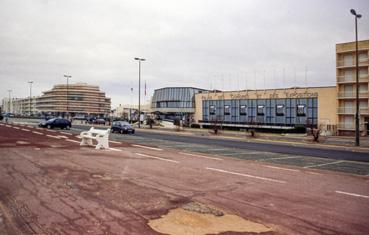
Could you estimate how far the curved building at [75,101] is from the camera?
178 m

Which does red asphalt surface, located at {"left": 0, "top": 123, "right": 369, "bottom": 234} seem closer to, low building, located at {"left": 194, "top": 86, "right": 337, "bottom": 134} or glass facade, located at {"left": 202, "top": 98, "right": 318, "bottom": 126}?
low building, located at {"left": 194, "top": 86, "right": 337, "bottom": 134}

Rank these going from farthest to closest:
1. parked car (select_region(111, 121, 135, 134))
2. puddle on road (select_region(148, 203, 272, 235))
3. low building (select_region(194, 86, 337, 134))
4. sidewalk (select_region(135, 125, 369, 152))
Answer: low building (select_region(194, 86, 337, 134)), parked car (select_region(111, 121, 135, 134)), sidewalk (select_region(135, 125, 369, 152)), puddle on road (select_region(148, 203, 272, 235))

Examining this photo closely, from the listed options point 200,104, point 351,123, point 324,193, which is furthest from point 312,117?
point 324,193

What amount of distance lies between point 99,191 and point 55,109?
185 m

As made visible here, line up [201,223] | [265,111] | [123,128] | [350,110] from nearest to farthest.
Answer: [201,223], [123,128], [350,110], [265,111]

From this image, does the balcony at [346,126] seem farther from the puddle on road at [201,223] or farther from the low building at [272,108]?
the puddle on road at [201,223]

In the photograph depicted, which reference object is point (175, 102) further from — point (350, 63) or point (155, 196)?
point (155, 196)

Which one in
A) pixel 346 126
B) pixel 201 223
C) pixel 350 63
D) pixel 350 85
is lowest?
pixel 201 223

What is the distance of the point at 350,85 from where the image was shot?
50.4m

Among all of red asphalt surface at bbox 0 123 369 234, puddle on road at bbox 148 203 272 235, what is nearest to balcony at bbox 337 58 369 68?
red asphalt surface at bbox 0 123 369 234

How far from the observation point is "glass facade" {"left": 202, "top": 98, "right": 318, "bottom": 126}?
189 feet

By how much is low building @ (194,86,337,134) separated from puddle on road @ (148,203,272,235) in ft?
150

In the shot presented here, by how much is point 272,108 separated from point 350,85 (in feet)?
50.2

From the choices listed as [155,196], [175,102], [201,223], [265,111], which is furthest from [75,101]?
[201,223]
